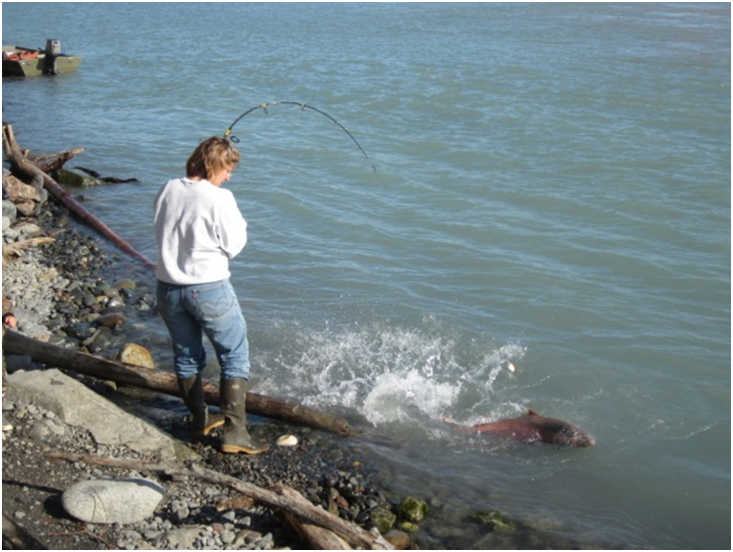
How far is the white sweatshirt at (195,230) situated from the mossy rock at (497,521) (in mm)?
2399

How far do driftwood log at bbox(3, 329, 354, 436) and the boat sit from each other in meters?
20.2

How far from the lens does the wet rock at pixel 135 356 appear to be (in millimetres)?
7477

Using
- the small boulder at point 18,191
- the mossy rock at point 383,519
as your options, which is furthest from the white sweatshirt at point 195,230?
the small boulder at point 18,191

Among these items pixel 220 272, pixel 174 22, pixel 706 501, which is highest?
pixel 174 22

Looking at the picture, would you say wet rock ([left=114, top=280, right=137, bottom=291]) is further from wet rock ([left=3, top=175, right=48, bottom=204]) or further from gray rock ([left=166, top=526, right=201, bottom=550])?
gray rock ([left=166, top=526, right=201, bottom=550])

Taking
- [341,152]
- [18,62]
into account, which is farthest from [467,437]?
[18,62]

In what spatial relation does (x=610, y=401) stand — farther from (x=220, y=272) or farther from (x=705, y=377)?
(x=220, y=272)

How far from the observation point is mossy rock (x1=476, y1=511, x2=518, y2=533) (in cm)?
594

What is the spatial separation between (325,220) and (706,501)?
7638 millimetres

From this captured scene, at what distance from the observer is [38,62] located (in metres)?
25.3

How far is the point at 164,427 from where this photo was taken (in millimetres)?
6453

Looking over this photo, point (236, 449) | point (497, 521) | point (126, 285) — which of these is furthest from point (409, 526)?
point (126, 285)

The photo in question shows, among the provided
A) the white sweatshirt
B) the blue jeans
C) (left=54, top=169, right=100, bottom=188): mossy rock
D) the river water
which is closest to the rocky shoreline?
the river water

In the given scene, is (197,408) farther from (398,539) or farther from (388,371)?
(388,371)
